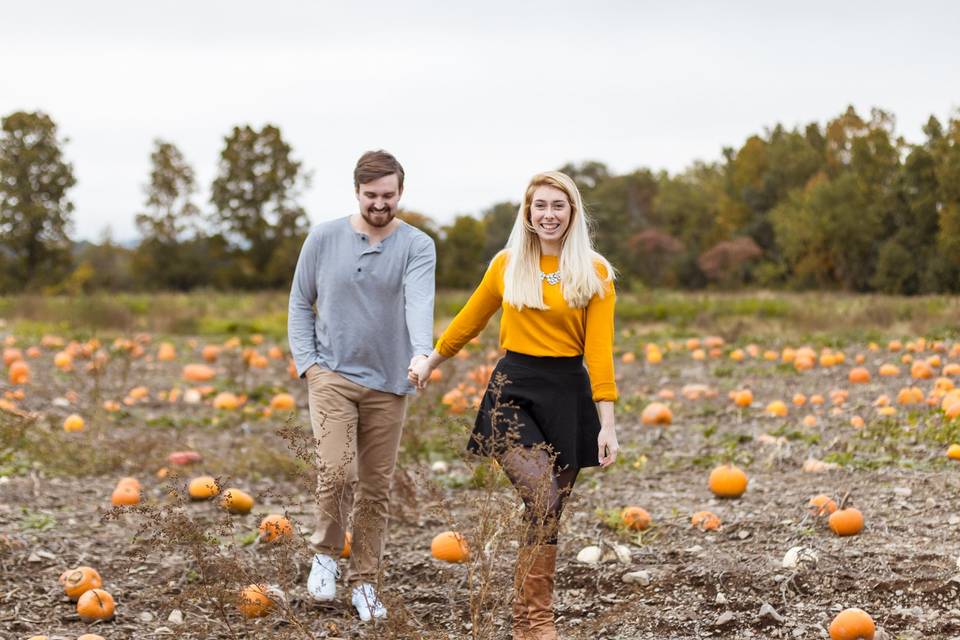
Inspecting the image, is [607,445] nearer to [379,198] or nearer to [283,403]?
[379,198]

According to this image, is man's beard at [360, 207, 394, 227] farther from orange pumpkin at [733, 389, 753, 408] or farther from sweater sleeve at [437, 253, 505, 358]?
orange pumpkin at [733, 389, 753, 408]

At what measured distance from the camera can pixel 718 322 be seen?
15.9 meters

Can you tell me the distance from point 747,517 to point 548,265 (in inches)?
84.7

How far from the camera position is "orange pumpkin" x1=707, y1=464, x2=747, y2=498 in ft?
18.3

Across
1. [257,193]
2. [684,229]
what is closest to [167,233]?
[257,193]

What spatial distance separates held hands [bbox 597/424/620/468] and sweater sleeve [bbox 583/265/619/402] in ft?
0.38

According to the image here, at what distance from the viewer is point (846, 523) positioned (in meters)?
4.66

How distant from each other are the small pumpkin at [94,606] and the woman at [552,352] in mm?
1608

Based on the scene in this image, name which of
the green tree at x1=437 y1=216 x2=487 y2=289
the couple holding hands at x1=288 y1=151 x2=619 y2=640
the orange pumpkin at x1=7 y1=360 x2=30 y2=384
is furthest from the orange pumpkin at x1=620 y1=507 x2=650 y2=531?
the green tree at x1=437 y1=216 x2=487 y2=289

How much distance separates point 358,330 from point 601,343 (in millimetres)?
1040

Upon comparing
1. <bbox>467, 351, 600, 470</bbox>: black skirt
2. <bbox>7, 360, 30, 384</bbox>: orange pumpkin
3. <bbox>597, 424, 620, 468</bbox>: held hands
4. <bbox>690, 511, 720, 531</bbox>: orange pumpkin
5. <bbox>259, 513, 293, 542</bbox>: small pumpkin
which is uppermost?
<bbox>467, 351, 600, 470</bbox>: black skirt

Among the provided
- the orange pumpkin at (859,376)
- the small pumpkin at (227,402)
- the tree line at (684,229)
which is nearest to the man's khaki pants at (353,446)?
the small pumpkin at (227,402)

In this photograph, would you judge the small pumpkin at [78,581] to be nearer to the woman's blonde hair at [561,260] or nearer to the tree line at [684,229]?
the woman's blonde hair at [561,260]

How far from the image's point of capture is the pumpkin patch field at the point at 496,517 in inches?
141
